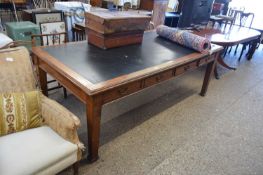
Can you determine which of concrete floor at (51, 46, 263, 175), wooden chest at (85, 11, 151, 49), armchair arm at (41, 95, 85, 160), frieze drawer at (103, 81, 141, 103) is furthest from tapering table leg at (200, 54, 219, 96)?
armchair arm at (41, 95, 85, 160)

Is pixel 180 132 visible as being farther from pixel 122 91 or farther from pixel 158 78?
pixel 122 91

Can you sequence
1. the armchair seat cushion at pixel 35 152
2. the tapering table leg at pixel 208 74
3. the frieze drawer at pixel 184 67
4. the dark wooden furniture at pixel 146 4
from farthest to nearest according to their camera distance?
the dark wooden furniture at pixel 146 4
the tapering table leg at pixel 208 74
the frieze drawer at pixel 184 67
the armchair seat cushion at pixel 35 152

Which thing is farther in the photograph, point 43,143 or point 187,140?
point 187,140

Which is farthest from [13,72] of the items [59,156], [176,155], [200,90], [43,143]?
[200,90]

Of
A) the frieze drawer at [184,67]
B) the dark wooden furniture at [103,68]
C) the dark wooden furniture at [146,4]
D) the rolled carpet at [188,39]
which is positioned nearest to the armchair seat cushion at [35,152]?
the dark wooden furniture at [103,68]

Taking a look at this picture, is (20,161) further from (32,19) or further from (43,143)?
(32,19)

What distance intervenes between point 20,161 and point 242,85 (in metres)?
3.30

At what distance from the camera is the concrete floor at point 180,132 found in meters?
1.78

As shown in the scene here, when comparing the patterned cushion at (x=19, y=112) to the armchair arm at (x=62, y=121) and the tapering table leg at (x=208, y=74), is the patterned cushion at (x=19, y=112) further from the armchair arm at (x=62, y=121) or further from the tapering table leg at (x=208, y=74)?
the tapering table leg at (x=208, y=74)

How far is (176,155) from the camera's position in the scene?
6.19ft

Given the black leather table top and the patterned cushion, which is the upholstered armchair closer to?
the patterned cushion

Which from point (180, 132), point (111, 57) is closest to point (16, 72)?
point (111, 57)

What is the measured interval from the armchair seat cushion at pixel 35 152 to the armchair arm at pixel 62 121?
31 millimetres

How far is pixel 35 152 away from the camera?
1.21 metres
